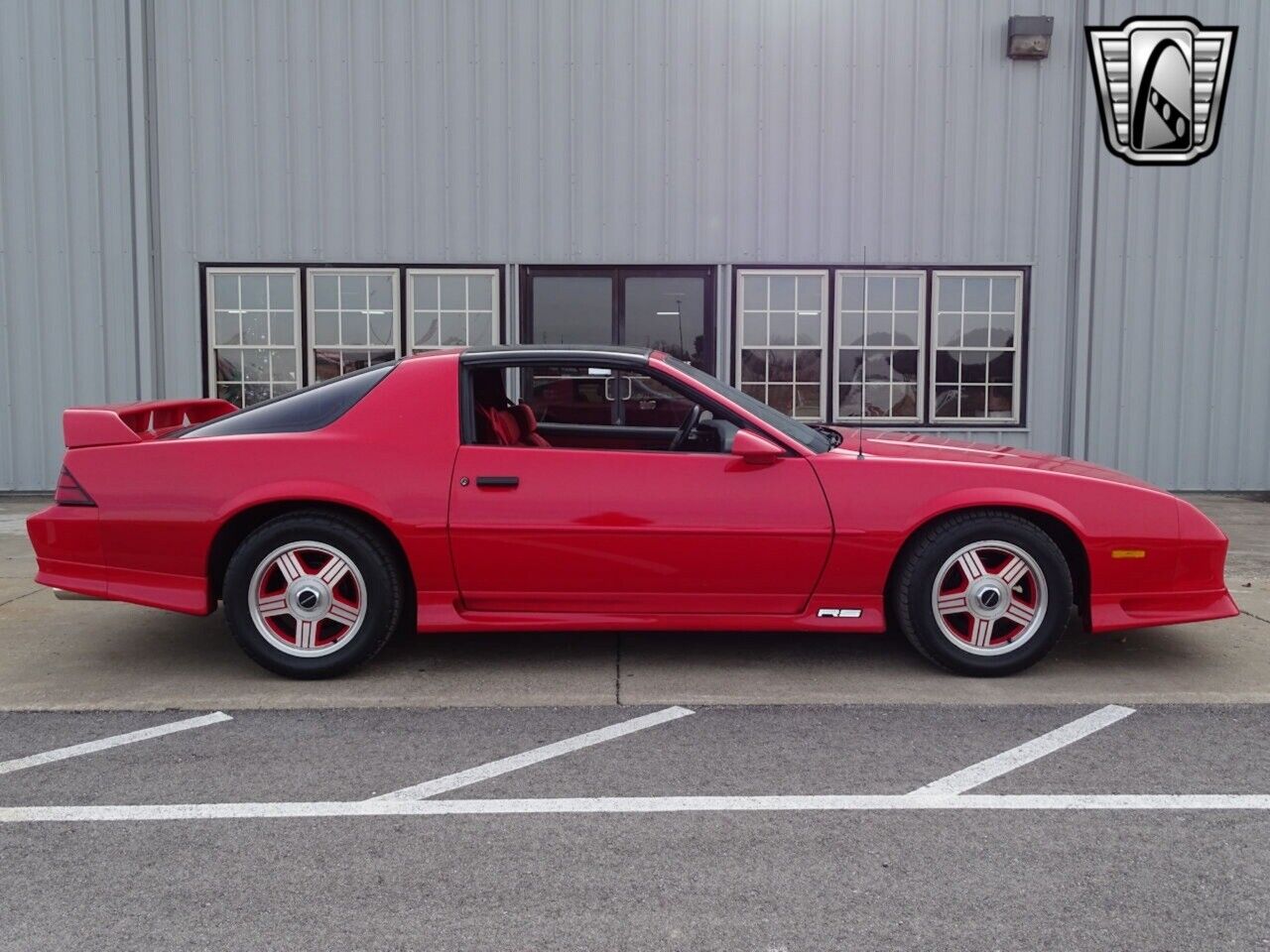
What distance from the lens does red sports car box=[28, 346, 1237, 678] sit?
170 inches

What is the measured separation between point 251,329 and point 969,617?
768 centimetres

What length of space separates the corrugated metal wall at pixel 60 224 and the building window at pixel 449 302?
265 cm

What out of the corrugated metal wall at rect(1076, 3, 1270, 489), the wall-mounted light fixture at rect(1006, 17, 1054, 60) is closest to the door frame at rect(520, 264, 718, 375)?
the wall-mounted light fixture at rect(1006, 17, 1054, 60)

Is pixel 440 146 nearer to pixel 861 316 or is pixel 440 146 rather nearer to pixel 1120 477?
pixel 861 316

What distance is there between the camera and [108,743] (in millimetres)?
3697

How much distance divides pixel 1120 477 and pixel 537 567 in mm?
2549

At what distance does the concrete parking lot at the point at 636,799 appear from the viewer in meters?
2.47

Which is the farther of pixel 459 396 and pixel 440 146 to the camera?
pixel 440 146

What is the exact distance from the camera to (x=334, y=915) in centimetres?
249

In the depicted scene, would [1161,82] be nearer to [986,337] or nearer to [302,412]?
[986,337]

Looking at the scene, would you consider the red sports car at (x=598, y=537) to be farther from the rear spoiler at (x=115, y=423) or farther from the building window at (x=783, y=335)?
the building window at (x=783, y=335)

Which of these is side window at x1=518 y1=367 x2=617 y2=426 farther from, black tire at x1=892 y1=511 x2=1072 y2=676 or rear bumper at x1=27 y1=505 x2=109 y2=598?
rear bumper at x1=27 y1=505 x2=109 y2=598

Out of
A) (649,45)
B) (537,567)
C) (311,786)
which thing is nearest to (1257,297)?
(649,45)

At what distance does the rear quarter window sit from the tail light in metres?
0.44
